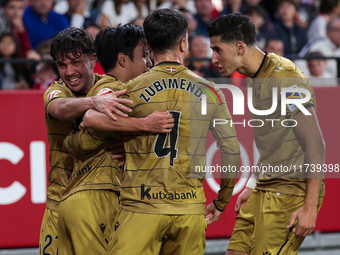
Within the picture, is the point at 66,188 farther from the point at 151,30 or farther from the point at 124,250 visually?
the point at 151,30

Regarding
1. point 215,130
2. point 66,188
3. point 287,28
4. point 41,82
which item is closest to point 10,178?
point 41,82

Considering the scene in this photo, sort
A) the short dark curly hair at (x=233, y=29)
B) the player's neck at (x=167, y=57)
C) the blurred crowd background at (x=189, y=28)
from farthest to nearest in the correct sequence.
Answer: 1. the blurred crowd background at (x=189, y=28)
2. the short dark curly hair at (x=233, y=29)
3. the player's neck at (x=167, y=57)

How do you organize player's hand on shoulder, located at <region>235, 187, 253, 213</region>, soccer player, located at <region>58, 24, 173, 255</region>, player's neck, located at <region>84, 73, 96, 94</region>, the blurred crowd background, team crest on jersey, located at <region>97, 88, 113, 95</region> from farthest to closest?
1. the blurred crowd background
2. player's hand on shoulder, located at <region>235, 187, 253, 213</region>
3. player's neck, located at <region>84, 73, 96, 94</region>
4. soccer player, located at <region>58, 24, 173, 255</region>
5. team crest on jersey, located at <region>97, 88, 113, 95</region>

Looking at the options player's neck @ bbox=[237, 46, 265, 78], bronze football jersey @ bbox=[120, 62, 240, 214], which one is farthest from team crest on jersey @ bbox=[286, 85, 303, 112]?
bronze football jersey @ bbox=[120, 62, 240, 214]

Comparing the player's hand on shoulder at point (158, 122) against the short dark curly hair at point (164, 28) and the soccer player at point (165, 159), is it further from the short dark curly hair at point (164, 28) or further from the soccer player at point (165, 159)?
the short dark curly hair at point (164, 28)

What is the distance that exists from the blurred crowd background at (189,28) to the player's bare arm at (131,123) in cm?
339

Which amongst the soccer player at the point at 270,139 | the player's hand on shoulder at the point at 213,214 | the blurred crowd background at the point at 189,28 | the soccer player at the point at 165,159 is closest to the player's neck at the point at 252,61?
the soccer player at the point at 270,139

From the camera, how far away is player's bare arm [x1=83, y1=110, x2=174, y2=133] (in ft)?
9.46

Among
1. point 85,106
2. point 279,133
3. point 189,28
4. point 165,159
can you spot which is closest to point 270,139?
point 279,133

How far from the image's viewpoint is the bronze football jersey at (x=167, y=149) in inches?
115

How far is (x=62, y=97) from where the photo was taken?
11.3ft

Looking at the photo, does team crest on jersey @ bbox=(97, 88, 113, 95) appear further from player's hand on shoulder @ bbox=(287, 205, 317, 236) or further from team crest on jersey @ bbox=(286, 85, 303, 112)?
player's hand on shoulder @ bbox=(287, 205, 317, 236)

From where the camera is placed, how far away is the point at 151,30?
2.99m

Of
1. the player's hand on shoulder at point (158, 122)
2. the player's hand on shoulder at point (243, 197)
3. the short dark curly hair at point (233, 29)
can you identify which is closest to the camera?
the player's hand on shoulder at point (158, 122)
